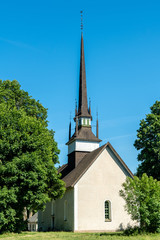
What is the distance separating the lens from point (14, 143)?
88.8ft

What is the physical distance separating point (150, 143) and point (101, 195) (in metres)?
11.1

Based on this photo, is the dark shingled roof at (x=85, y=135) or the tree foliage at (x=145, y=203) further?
the dark shingled roof at (x=85, y=135)

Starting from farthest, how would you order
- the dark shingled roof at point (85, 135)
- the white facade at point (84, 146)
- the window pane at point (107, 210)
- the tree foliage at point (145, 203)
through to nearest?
1. the dark shingled roof at point (85, 135)
2. the white facade at point (84, 146)
3. the window pane at point (107, 210)
4. the tree foliage at point (145, 203)

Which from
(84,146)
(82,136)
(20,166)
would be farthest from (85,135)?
(20,166)

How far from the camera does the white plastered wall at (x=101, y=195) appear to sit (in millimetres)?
30344

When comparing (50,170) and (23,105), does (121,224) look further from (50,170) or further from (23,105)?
(23,105)

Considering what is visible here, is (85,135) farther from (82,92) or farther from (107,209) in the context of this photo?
(107,209)

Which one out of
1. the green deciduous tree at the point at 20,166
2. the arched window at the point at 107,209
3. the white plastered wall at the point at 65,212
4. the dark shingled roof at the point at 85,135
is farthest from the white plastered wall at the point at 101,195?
the dark shingled roof at the point at 85,135

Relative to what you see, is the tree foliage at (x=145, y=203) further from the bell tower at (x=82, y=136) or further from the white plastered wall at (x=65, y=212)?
the bell tower at (x=82, y=136)

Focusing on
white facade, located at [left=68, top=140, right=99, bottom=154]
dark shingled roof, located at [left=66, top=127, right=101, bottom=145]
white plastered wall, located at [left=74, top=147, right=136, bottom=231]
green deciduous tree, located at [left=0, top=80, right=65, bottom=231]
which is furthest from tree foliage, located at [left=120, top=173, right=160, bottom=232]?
dark shingled roof, located at [left=66, top=127, right=101, bottom=145]

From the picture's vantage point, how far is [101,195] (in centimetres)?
3152

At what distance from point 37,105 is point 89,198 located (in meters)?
14.4

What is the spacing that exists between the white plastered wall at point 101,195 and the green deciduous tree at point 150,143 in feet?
21.6

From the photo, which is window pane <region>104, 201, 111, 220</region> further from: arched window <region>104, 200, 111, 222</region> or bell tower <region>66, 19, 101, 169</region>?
bell tower <region>66, 19, 101, 169</region>
